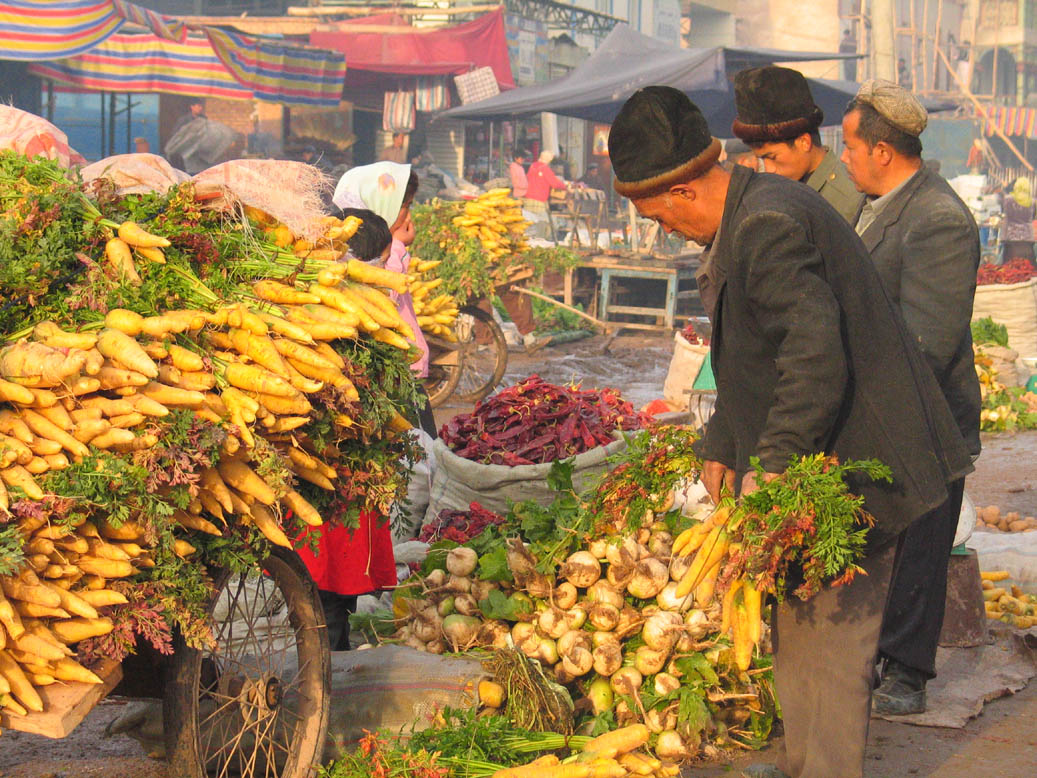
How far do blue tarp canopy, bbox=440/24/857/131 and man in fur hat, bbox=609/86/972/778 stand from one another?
14498 mm

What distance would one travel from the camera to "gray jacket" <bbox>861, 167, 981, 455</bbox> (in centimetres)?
388

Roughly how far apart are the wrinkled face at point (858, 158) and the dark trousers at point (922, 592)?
1114mm

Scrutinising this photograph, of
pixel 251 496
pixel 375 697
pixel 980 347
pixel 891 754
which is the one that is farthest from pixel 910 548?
pixel 980 347

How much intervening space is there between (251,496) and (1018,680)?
3335mm

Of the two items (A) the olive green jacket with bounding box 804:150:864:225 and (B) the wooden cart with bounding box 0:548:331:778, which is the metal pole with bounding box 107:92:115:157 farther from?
(B) the wooden cart with bounding box 0:548:331:778

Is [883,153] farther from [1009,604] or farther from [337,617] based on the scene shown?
[337,617]

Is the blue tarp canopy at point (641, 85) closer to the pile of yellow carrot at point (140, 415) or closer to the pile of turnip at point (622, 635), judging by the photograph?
the pile of turnip at point (622, 635)

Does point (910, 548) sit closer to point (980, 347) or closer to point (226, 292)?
point (226, 292)

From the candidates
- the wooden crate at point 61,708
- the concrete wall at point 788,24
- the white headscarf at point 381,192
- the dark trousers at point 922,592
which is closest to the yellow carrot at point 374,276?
the wooden crate at point 61,708

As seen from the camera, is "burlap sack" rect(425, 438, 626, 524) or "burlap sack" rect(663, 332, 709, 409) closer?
"burlap sack" rect(425, 438, 626, 524)

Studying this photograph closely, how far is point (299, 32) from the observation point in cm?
2369

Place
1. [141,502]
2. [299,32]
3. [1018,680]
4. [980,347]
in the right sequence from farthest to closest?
[299,32] → [980,347] → [1018,680] → [141,502]

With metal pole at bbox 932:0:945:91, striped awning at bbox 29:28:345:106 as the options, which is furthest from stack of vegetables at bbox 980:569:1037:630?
metal pole at bbox 932:0:945:91

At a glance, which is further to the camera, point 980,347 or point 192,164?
point 192,164
